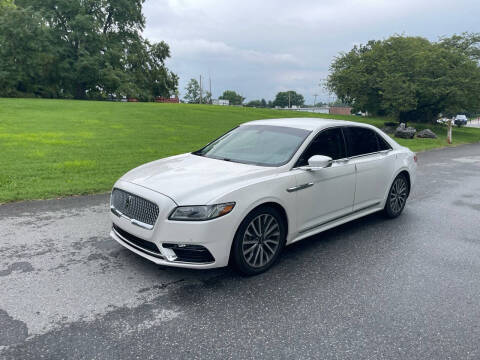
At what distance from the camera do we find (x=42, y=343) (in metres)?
2.76

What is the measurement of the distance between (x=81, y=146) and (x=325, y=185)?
9.86 m

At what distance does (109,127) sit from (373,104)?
72.4 feet

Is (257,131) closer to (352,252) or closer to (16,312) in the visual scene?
(352,252)

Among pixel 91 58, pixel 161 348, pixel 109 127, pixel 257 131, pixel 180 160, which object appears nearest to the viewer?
pixel 161 348

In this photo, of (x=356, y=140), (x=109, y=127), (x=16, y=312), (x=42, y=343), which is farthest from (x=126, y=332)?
(x=109, y=127)

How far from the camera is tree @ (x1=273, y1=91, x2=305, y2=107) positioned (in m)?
150

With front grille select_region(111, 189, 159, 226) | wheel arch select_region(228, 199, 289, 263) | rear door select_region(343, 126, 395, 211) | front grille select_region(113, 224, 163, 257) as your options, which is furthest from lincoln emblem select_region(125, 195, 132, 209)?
rear door select_region(343, 126, 395, 211)

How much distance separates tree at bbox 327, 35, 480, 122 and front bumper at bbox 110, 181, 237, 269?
25.4 metres

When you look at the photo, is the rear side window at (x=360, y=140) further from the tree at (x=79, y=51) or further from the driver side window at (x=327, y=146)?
the tree at (x=79, y=51)

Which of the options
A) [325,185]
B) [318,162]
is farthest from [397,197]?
[318,162]

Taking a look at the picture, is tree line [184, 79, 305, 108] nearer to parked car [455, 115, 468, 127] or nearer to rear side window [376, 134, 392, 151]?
parked car [455, 115, 468, 127]

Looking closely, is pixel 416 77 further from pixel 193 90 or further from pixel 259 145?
pixel 193 90

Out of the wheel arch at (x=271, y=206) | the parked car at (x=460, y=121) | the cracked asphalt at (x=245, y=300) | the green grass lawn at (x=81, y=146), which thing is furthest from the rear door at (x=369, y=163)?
the parked car at (x=460, y=121)

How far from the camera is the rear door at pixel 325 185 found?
436 centimetres
